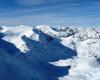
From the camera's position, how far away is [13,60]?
3676 inches

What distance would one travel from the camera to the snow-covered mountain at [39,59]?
8950 centimetres

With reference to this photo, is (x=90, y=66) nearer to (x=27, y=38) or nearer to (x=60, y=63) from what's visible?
(x=60, y=63)

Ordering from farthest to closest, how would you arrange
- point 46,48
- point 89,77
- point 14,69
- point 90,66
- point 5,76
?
1. point 46,48
2. point 90,66
3. point 89,77
4. point 14,69
5. point 5,76

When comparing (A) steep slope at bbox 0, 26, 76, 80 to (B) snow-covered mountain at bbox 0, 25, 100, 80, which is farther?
(B) snow-covered mountain at bbox 0, 25, 100, 80

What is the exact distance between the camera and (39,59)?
111688mm

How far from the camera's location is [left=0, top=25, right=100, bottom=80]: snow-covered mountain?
8950 centimetres

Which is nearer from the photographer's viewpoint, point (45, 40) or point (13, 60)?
point (13, 60)

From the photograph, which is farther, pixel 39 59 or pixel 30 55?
pixel 39 59

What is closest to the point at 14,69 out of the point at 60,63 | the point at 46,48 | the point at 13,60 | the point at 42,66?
the point at 13,60

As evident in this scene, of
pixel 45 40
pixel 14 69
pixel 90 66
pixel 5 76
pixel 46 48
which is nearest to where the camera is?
pixel 5 76

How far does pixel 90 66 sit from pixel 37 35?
28.3 meters

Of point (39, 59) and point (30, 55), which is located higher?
point (30, 55)

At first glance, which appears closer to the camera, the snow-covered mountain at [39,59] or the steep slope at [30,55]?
the steep slope at [30,55]

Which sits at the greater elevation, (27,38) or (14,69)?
(27,38)
